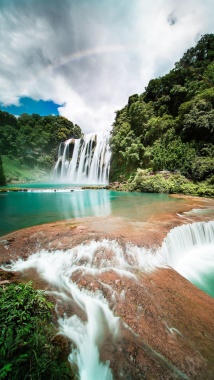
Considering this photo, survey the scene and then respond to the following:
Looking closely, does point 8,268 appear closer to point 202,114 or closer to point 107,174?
point 202,114

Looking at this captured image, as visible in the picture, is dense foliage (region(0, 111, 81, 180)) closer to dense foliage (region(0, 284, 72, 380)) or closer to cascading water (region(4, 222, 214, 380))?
cascading water (region(4, 222, 214, 380))

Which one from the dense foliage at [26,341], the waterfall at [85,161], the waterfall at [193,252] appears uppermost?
the waterfall at [85,161]

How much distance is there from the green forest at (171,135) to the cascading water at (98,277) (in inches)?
387

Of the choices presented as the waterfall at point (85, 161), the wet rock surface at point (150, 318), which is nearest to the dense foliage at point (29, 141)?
the waterfall at point (85, 161)

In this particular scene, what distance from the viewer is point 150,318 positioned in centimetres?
248

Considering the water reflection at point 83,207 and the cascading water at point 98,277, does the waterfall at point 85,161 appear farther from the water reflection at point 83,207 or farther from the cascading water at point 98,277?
the cascading water at point 98,277

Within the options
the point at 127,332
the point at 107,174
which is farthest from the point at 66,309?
the point at 107,174

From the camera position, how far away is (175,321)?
8.02 feet

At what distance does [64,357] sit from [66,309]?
66 cm

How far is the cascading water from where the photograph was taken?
6.97 feet

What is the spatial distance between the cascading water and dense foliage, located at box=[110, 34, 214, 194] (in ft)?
39.0

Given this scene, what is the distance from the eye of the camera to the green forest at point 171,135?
50.8 ft

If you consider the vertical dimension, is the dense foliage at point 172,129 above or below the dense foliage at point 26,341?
above

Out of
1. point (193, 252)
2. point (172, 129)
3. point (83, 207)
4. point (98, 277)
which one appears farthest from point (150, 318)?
point (172, 129)
